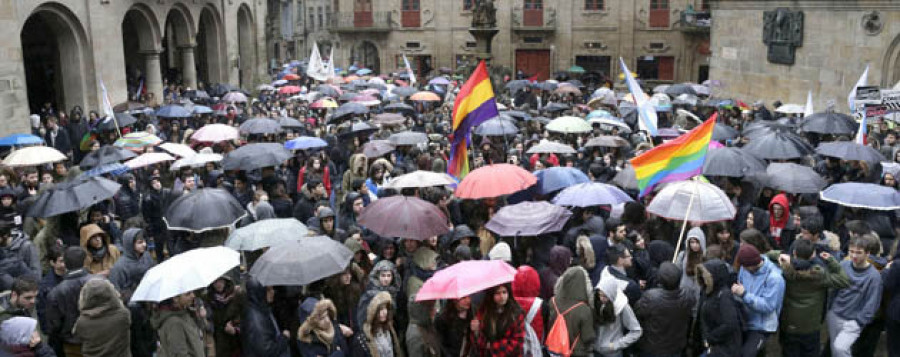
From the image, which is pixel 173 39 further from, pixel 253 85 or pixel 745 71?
pixel 745 71

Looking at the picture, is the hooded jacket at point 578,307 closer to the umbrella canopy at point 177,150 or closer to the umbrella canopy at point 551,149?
the umbrella canopy at point 551,149

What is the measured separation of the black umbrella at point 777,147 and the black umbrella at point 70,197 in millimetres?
8648

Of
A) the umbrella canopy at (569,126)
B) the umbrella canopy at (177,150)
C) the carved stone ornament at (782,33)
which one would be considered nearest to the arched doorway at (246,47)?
the carved stone ornament at (782,33)

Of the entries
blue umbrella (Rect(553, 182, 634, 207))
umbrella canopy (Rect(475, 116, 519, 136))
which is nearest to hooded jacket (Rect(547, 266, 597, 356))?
blue umbrella (Rect(553, 182, 634, 207))

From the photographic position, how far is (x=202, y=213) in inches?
322

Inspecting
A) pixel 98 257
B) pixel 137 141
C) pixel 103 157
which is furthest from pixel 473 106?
pixel 137 141

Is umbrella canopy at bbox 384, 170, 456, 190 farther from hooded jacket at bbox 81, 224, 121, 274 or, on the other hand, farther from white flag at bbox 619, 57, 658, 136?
white flag at bbox 619, 57, 658, 136

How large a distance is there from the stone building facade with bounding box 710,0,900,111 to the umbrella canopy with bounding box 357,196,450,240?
55.2 feet

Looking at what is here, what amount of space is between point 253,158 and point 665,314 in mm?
6636

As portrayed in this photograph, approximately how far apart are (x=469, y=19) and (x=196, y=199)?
3571 cm

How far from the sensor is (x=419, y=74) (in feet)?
144

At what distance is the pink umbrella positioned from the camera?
5.69 meters

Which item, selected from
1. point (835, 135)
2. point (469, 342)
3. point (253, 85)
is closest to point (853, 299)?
point (469, 342)

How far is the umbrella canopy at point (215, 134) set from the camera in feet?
45.8
